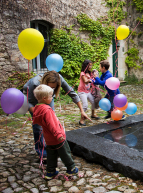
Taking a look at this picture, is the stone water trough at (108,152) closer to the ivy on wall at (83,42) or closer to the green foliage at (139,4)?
the ivy on wall at (83,42)

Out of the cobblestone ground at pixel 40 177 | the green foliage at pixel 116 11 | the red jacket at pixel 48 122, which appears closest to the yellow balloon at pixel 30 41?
the red jacket at pixel 48 122

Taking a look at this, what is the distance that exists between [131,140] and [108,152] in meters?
0.78

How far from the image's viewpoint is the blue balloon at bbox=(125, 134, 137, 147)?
3.14 metres

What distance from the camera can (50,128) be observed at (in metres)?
2.14

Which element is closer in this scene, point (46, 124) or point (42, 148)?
point (46, 124)

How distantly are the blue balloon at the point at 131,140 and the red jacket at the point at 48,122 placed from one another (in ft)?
4.62

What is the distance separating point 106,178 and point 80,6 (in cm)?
835

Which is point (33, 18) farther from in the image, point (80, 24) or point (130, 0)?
point (130, 0)

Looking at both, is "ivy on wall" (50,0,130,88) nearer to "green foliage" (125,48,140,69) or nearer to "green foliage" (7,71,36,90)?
"green foliage" (125,48,140,69)

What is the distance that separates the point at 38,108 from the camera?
2.22 meters

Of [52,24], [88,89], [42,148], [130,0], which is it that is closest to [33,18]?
[52,24]

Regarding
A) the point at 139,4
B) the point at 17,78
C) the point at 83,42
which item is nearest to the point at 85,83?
the point at 17,78

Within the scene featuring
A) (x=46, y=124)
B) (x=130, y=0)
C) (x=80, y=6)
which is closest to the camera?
(x=46, y=124)

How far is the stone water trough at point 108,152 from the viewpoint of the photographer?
2327 mm
